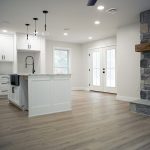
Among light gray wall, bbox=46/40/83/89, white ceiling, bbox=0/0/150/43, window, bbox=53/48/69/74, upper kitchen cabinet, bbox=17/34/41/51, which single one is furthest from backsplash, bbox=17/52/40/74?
white ceiling, bbox=0/0/150/43

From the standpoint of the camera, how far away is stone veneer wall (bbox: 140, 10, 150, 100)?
14.7 feet

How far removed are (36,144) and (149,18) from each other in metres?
3.99

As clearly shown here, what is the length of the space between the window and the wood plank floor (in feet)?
16.1

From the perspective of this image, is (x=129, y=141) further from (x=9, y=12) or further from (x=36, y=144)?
(x=9, y=12)

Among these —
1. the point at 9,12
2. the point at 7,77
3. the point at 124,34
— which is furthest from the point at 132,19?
the point at 7,77

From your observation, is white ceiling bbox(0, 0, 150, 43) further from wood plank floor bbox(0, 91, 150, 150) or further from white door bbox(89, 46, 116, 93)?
wood plank floor bbox(0, 91, 150, 150)

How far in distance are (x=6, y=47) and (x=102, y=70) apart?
438cm

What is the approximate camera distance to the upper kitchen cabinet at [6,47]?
22.4ft

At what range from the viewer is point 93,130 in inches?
121

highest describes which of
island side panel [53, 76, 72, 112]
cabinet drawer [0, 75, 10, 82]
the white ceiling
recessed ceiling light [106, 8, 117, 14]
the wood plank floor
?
the white ceiling

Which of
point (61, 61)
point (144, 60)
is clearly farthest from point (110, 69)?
point (144, 60)

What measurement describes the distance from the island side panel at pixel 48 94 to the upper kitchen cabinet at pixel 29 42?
11.3 ft

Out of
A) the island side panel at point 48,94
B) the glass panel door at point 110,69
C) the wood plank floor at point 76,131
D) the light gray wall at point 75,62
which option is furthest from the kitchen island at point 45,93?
the light gray wall at point 75,62

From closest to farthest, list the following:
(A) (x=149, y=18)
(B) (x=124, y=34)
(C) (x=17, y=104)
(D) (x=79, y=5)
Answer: (D) (x=79, y=5) < (A) (x=149, y=18) < (C) (x=17, y=104) < (B) (x=124, y=34)
